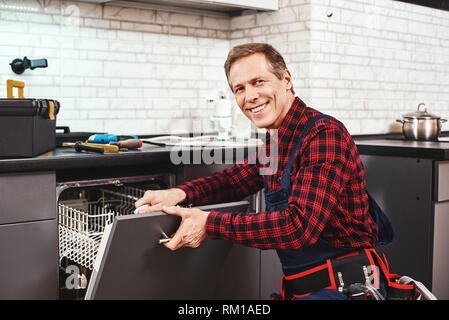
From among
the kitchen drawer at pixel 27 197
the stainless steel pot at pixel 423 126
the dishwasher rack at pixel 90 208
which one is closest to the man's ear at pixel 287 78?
the dishwasher rack at pixel 90 208

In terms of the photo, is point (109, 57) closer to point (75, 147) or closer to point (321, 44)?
point (75, 147)

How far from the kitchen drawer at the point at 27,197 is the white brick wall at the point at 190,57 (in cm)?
85

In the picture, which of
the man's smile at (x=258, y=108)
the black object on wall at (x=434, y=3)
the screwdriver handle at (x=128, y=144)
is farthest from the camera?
the black object on wall at (x=434, y=3)

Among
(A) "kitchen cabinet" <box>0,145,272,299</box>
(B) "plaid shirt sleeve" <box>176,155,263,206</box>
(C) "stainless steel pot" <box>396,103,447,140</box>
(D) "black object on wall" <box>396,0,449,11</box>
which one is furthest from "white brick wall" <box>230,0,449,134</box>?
(A) "kitchen cabinet" <box>0,145,272,299</box>

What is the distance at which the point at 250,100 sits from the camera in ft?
5.57

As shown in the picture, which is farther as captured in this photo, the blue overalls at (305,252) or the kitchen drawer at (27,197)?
the kitchen drawer at (27,197)

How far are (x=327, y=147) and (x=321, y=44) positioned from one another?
1603 millimetres

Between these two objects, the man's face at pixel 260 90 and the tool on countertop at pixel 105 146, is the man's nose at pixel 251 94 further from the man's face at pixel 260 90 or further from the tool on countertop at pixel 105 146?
the tool on countertop at pixel 105 146

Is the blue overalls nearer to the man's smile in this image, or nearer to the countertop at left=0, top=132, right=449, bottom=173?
the man's smile

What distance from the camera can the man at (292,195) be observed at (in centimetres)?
145

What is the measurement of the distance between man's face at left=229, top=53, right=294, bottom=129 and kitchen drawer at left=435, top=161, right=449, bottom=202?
45.3 inches

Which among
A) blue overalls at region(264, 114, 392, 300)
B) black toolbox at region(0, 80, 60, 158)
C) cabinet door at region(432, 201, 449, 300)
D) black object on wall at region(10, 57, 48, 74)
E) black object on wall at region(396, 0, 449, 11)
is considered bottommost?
cabinet door at region(432, 201, 449, 300)

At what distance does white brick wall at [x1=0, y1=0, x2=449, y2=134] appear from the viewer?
8.42 feet

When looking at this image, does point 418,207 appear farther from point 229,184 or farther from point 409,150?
point 229,184
